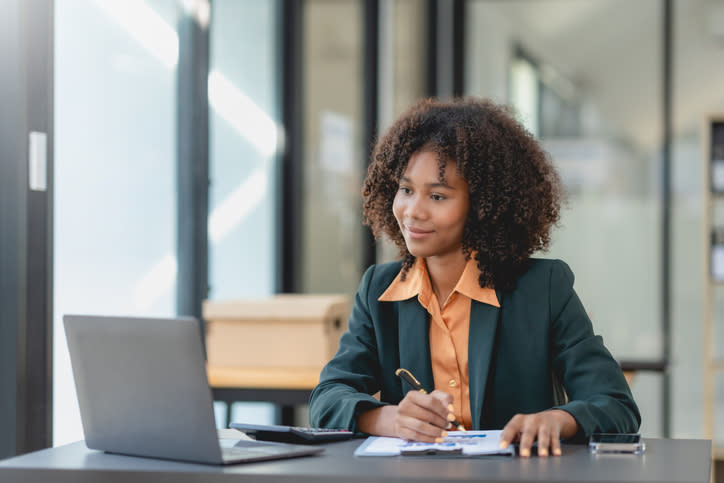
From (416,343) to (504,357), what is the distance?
0.16m

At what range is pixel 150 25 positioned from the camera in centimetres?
302

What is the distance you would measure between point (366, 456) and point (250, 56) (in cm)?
305

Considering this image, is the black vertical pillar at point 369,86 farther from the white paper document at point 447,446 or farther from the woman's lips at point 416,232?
the white paper document at point 447,446

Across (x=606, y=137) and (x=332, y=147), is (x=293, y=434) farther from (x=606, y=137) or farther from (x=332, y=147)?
(x=606, y=137)

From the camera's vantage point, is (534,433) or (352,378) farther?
(352,378)

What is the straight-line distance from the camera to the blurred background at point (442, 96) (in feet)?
11.0

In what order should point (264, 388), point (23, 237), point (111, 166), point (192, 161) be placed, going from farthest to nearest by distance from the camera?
point (192, 161) → point (264, 388) → point (111, 166) → point (23, 237)

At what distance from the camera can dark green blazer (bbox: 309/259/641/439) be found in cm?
160

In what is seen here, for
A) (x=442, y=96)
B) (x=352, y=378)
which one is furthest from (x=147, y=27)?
(x=442, y=96)

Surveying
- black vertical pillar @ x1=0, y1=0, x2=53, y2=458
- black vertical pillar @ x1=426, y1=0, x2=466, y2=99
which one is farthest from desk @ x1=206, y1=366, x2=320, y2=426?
black vertical pillar @ x1=426, y1=0, x2=466, y2=99

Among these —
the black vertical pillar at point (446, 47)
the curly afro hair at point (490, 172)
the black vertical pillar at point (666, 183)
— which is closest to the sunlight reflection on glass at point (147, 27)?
the curly afro hair at point (490, 172)

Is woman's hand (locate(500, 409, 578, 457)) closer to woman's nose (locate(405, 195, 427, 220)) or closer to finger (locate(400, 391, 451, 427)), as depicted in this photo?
finger (locate(400, 391, 451, 427))

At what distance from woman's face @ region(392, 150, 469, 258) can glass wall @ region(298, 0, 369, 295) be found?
2.98m

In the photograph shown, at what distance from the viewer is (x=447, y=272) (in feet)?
5.84
